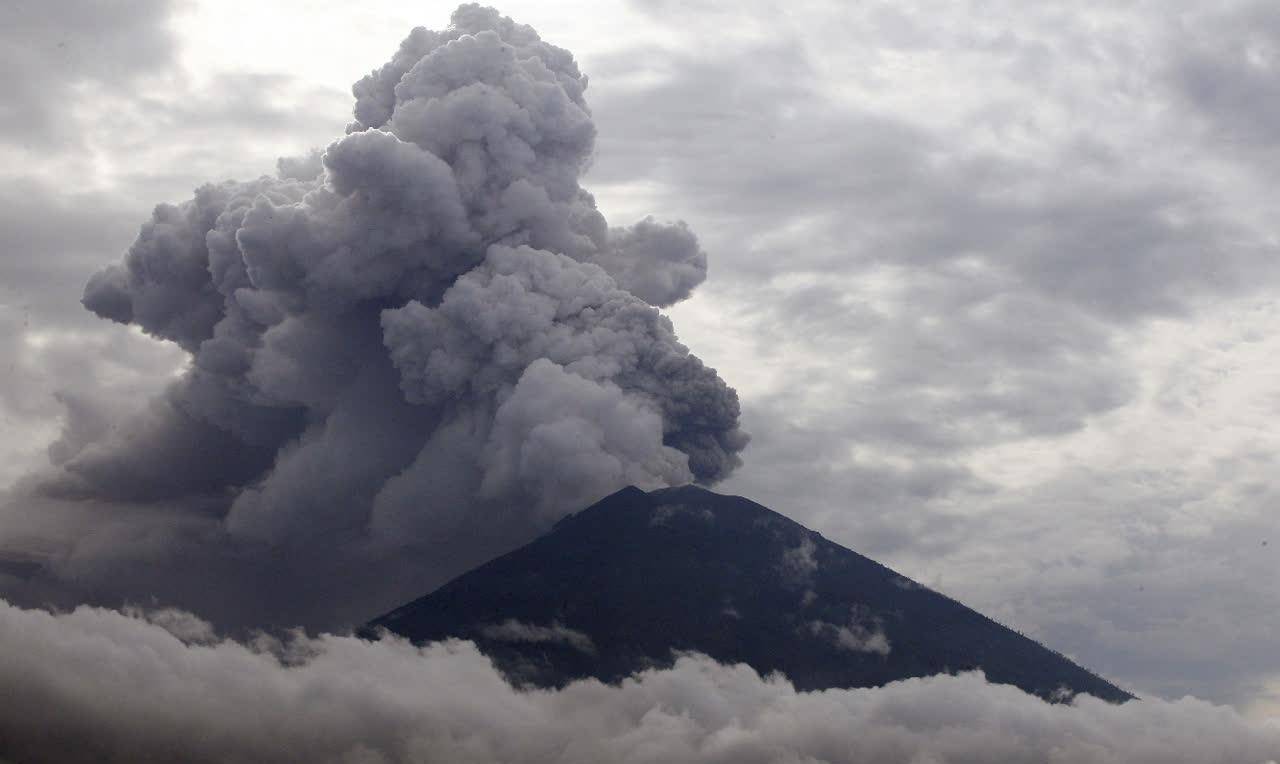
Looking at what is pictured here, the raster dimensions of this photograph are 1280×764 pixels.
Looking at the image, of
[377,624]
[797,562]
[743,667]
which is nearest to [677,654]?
[743,667]

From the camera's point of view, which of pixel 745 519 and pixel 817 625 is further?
pixel 745 519

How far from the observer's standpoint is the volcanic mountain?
142125 millimetres

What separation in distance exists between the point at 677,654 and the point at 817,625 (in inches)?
515

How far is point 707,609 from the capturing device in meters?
145

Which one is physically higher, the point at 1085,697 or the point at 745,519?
the point at 745,519

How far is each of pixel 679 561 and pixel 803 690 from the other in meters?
17.5

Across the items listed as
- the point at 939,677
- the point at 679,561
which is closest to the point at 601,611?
the point at 679,561

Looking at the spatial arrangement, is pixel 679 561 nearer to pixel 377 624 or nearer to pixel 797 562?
pixel 797 562

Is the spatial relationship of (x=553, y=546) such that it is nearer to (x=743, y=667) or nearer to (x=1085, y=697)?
(x=743, y=667)

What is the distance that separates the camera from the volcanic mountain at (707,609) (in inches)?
5595

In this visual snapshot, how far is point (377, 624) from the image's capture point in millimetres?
154125

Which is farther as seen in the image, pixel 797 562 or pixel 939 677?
pixel 797 562

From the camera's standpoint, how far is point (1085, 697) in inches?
5768

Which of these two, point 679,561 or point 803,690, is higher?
point 679,561
